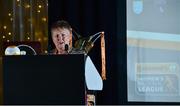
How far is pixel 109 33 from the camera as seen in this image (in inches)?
121

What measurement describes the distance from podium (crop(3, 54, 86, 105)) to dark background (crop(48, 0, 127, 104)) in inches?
75.9

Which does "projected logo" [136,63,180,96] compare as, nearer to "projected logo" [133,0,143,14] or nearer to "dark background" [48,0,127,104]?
"dark background" [48,0,127,104]

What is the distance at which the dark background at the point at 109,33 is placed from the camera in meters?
3.07

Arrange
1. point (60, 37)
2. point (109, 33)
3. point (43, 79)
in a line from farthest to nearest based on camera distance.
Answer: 1. point (109, 33)
2. point (60, 37)
3. point (43, 79)

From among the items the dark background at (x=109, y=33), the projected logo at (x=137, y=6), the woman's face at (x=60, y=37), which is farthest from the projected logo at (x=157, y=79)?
the woman's face at (x=60, y=37)

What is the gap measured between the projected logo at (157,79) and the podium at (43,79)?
2032 millimetres

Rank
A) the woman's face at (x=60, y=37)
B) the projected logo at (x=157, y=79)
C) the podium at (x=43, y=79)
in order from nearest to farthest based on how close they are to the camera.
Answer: the podium at (x=43, y=79)
the woman's face at (x=60, y=37)
the projected logo at (x=157, y=79)

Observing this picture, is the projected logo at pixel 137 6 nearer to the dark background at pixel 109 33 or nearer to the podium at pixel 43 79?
the dark background at pixel 109 33

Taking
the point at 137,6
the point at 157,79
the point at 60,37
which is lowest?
the point at 157,79

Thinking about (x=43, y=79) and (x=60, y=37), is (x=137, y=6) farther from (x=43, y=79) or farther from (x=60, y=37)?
(x=43, y=79)

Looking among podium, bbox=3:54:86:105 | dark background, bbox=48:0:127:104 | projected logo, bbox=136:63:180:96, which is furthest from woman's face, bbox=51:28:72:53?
projected logo, bbox=136:63:180:96

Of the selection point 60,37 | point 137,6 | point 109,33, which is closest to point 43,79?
point 60,37

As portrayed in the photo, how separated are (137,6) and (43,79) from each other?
213 centimetres

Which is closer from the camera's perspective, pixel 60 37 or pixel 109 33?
pixel 60 37
